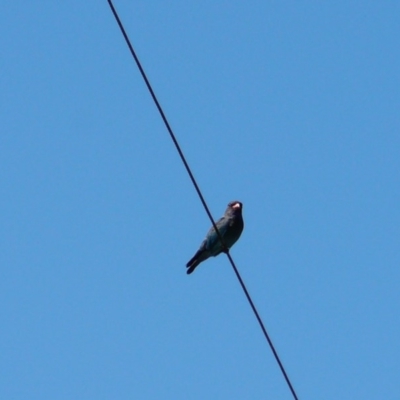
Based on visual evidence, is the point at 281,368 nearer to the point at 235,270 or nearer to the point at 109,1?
the point at 235,270

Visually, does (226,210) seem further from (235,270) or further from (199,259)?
(235,270)

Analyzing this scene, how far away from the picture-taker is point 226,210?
16.3 meters

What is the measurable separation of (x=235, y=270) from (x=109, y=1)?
91.9 inches

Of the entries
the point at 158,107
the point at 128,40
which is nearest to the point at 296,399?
the point at 158,107

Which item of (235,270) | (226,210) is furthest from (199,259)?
(235,270)

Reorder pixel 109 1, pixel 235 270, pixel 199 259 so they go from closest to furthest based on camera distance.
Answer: pixel 109 1 → pixel 235 270 → pixel 199 259

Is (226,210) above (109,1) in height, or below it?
below

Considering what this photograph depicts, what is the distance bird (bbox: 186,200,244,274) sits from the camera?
50.2 feet

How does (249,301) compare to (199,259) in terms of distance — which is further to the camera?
(199,259)

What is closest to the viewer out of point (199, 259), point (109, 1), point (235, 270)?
point (109, 1)

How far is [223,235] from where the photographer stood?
1573cm

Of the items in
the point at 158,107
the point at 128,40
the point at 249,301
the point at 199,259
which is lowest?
the point at 199,259

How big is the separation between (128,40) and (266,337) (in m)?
2.34

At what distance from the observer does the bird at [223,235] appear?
15312 millimetres
